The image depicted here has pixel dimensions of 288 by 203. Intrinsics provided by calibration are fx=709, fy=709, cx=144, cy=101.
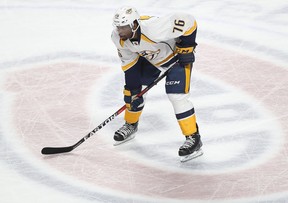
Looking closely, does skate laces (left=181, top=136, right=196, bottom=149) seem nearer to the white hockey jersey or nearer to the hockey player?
the hockey player

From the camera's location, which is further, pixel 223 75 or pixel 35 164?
pixel 223 75

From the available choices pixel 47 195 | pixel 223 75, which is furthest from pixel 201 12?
pixel 47 195

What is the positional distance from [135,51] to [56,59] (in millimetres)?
1839

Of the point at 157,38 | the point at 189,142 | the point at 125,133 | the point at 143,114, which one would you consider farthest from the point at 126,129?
the point at 157,38

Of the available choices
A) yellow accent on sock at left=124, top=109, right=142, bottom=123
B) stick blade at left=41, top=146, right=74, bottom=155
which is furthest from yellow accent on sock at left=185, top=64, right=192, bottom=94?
stick blade at left=41, top=146, right=74, bottom=155

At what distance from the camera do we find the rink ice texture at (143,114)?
4.09 meters

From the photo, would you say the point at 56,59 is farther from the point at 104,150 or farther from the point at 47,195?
the point at 47,195

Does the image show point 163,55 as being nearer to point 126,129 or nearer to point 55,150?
point 126,129

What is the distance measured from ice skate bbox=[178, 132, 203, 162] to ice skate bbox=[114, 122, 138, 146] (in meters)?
0.45

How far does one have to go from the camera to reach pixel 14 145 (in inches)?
182

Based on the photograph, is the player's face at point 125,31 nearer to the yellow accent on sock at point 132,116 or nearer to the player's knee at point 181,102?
the player's knee at point 181,102

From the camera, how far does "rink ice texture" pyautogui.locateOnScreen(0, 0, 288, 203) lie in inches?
161

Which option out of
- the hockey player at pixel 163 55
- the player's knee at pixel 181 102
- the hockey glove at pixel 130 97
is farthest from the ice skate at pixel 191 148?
the hockey glove at pixel 130 97

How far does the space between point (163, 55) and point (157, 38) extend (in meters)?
0.22
